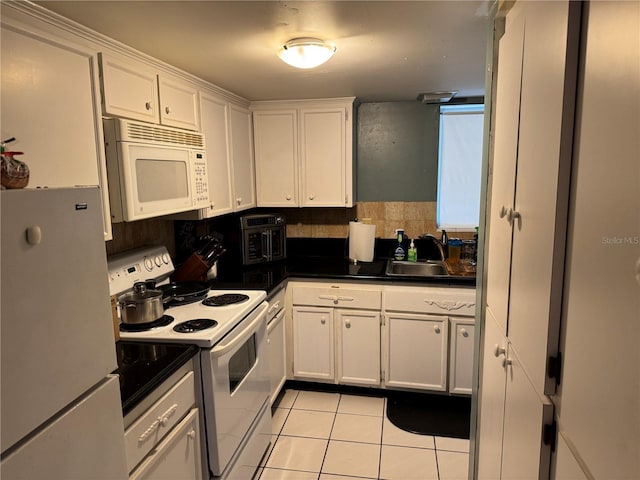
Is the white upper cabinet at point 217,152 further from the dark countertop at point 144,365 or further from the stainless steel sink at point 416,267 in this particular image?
the stainless steel sink at point 416,267

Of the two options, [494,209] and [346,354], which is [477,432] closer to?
[494,209]

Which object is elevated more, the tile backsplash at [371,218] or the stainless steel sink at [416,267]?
the tile backsplash at [371,218]

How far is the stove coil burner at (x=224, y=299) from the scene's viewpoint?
223cm

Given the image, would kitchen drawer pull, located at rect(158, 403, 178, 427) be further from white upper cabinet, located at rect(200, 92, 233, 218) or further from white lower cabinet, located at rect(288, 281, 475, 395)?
white lower cabinet, located at rect(288, 281, 475, 395)

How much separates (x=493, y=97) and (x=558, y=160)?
779 millimetres

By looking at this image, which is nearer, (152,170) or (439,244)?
(152,170)

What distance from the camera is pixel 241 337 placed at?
79.1 inches

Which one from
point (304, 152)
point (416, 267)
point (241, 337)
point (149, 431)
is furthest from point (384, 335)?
point (149, 431)

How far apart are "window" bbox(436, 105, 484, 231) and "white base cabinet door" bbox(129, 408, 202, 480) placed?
8.08ft

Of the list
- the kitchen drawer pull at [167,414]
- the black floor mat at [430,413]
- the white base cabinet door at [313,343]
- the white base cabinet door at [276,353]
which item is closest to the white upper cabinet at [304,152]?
the white base cabinet door at [313,343]

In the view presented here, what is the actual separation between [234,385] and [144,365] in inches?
22.4

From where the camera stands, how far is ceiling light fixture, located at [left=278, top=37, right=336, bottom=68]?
1.77m

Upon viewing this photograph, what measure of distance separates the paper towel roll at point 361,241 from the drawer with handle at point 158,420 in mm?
1843

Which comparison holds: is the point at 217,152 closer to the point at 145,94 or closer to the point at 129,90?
the point at 145,94
